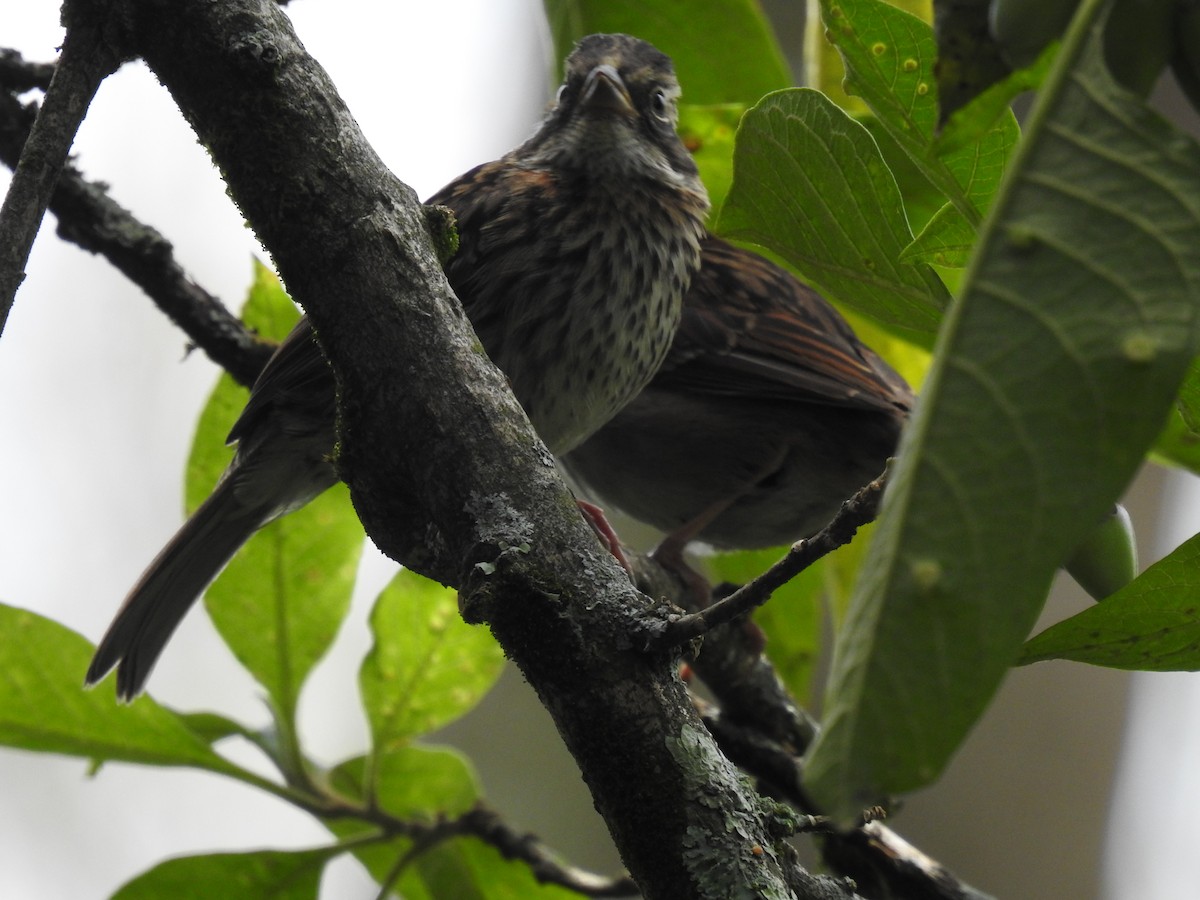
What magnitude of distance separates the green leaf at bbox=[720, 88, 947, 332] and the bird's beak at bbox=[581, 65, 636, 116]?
1466 mm

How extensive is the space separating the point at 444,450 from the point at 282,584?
1462 millimetres

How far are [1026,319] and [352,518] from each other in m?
2.21

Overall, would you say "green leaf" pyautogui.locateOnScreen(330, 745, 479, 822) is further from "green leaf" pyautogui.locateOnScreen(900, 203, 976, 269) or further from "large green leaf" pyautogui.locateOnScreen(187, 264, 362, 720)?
"green leaf" pyautogui.locateOnScreen(900, 203, 976, 269)

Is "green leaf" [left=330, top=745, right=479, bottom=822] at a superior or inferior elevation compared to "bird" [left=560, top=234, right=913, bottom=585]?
inferior

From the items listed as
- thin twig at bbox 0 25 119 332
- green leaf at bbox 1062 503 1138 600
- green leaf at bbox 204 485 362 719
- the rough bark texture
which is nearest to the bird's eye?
green leaf at bbox 204 485 362 719

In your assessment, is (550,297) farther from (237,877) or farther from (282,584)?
(237,877)

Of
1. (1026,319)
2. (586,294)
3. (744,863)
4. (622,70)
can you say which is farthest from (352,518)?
(1026,319)

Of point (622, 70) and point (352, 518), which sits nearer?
point (352, 518)

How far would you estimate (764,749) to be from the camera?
2.55 metres

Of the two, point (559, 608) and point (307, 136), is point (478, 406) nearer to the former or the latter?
point (559, 608)

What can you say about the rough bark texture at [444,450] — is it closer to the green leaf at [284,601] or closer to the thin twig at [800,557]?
the thin twig at [800,557]

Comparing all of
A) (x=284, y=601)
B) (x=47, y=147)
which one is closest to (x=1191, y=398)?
(x=47, y=147)

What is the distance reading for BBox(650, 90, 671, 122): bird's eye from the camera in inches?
125

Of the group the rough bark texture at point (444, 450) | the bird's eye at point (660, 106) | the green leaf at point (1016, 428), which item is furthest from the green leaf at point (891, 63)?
the bird's eye at point (660, 106)
